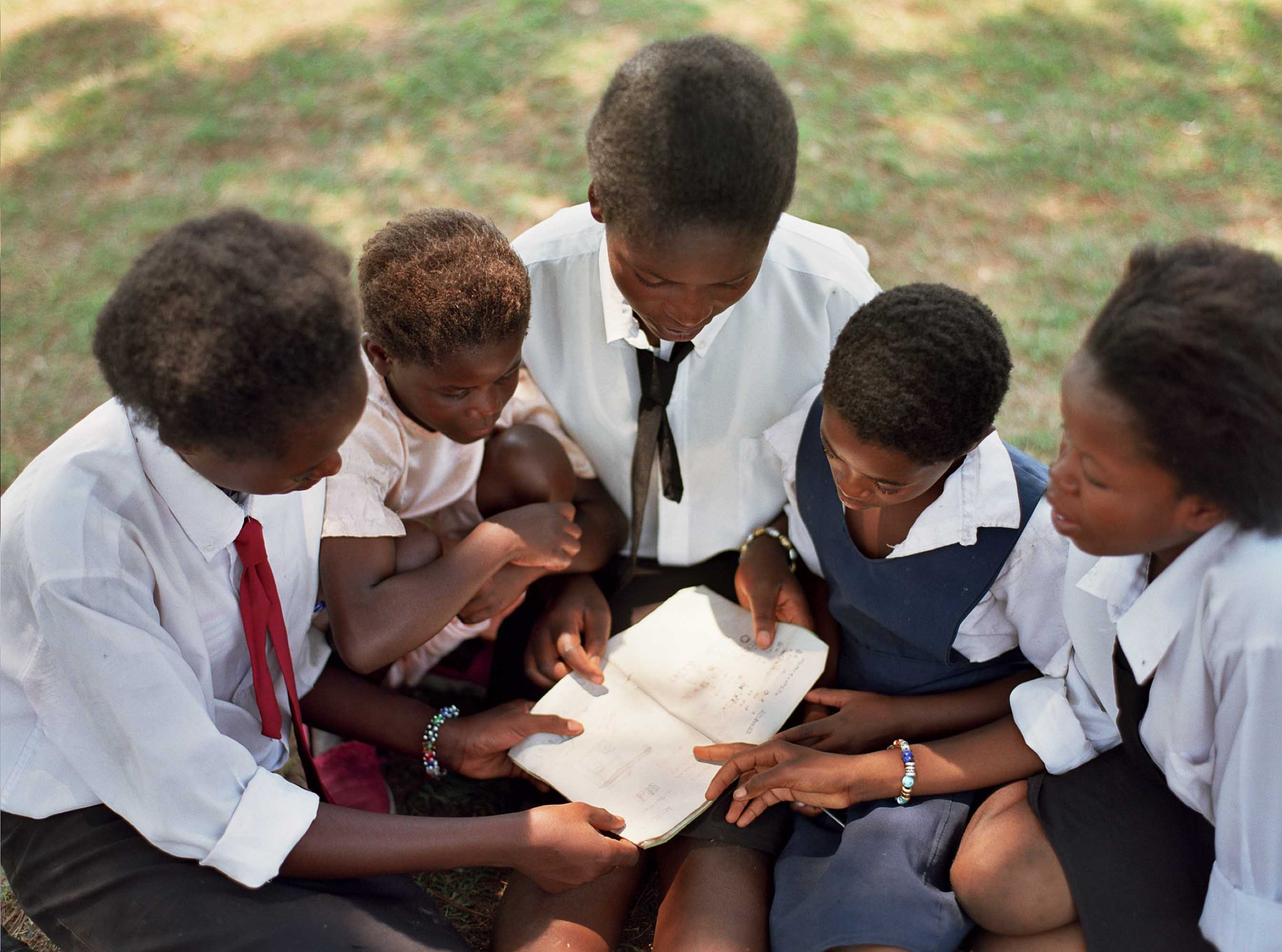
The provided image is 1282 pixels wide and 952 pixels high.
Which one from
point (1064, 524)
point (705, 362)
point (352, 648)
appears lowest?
point (352, 648)

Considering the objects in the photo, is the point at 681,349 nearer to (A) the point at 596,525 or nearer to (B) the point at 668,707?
(A) the point at 596,525

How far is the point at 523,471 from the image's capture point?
205cm

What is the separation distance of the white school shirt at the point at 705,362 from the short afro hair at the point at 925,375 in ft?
1.13

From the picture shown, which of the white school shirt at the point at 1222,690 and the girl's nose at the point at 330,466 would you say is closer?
the white school shirt at the point at 1222,690

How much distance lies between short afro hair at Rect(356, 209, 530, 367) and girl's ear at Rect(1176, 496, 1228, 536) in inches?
40.8

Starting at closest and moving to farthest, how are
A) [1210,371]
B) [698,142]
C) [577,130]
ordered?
[1210,371] → [698,142] → [577,130]

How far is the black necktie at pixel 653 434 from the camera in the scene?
6.56 feet

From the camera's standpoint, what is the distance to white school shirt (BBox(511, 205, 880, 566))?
6.53ft

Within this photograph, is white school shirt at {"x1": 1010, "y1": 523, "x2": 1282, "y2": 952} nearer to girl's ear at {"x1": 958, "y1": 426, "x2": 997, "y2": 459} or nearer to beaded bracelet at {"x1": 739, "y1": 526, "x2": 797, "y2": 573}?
girl's ear at {"x1": 958, "y1": 426, "x2": 997, "y2": 459}

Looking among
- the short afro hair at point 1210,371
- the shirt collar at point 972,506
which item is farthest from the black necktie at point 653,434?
the short afro hair at point 1210,371

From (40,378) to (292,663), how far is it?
5.57ft

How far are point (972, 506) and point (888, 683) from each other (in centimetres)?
39

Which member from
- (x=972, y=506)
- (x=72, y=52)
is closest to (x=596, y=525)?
(x=972, y=506)

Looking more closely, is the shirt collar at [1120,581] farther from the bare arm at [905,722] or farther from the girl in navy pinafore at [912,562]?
the bare arm at [905,722]
